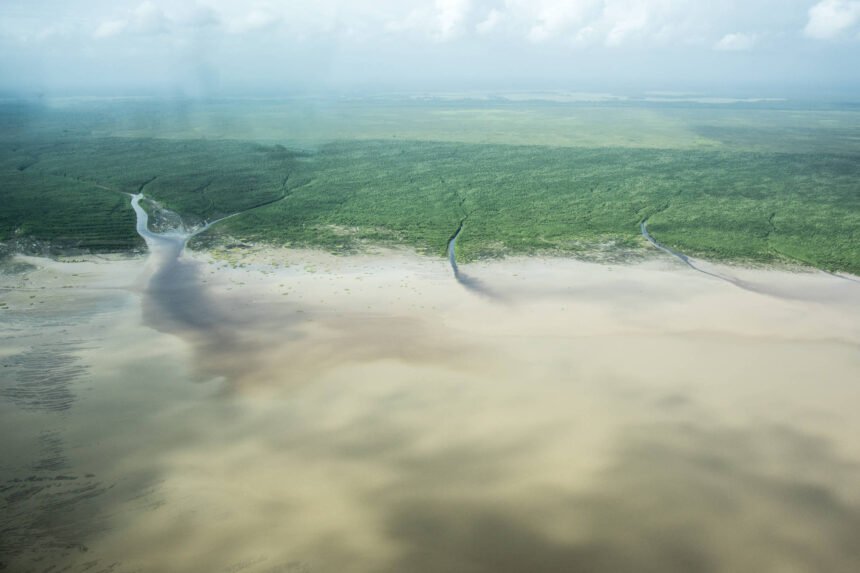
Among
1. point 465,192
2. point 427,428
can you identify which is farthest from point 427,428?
point 465,192

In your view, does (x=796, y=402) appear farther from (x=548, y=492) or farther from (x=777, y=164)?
(x=777, y=164)

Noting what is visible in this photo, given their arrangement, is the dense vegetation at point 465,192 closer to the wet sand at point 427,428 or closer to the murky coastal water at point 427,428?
the wet sand at point 427,428

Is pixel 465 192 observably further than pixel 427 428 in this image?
Yes

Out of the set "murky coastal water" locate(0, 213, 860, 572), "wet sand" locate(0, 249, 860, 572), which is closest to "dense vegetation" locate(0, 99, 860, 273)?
"wet sand" locate(0, 249, 860, 572)

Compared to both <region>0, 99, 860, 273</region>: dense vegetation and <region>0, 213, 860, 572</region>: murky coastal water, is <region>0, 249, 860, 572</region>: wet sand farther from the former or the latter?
<region>0, 99, 860, 273</region>: dense vegetation

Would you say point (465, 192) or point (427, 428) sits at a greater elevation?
point (465, 192)

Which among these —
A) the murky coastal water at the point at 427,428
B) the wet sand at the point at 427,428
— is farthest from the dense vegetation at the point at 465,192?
the murky coastal water at the point at 427,428

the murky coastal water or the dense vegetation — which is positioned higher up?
the dense vegetation

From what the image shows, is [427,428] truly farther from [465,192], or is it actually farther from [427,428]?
[465,192]
